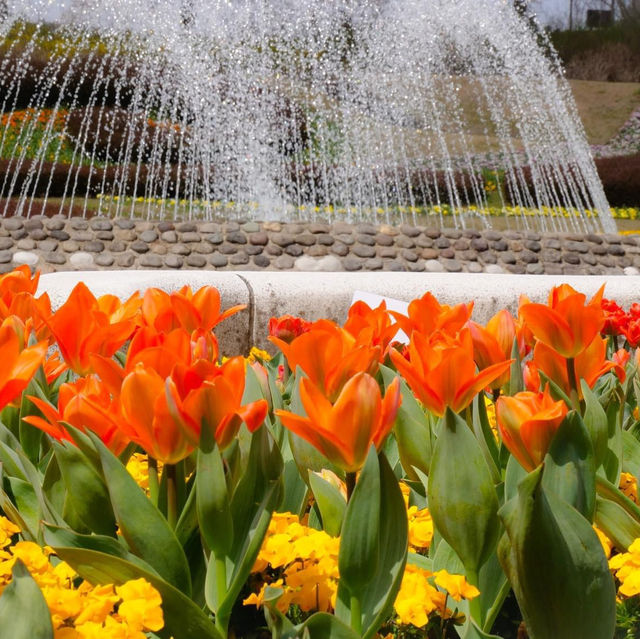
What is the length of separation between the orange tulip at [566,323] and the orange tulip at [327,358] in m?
0.31

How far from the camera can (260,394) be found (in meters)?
1.11

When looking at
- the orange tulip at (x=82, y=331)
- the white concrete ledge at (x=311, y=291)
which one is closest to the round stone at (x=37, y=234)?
the white concrete ledge at (x=311, y=291)

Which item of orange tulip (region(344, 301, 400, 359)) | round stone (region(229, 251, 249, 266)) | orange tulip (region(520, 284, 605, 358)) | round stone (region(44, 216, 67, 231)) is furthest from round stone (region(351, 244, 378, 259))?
orange tulip (region(520, 284, 605, 358))

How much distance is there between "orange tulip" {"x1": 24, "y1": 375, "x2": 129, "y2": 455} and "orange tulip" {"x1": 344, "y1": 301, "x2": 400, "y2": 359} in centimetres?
38

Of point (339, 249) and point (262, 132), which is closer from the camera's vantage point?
point (339, 249)

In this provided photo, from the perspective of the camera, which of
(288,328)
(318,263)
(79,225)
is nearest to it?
(288,328)

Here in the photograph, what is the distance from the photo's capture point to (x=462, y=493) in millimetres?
794

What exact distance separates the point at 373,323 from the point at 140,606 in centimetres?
67

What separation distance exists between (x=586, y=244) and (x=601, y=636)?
692cm

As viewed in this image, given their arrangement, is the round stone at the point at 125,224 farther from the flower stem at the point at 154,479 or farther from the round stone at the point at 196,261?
the flower stem at the point at 154,479

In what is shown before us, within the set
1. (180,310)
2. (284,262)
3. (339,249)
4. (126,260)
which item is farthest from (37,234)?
(180,310)

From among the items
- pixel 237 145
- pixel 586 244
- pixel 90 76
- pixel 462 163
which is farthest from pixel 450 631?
pixel 90 76

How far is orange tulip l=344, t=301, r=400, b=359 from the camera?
1168mm

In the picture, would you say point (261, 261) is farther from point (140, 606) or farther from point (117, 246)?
point (140, 606)
